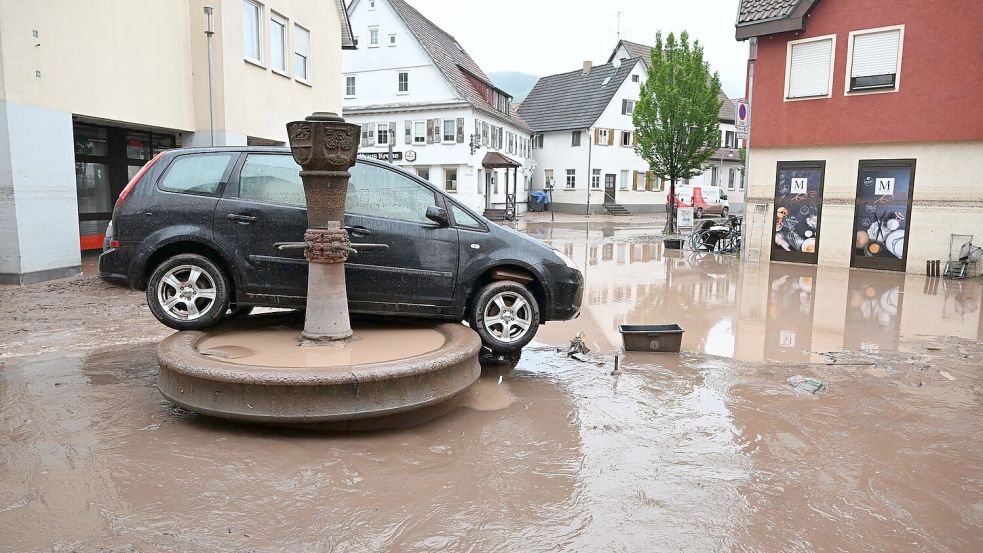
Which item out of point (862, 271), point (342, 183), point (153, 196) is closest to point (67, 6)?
point (153, 196)

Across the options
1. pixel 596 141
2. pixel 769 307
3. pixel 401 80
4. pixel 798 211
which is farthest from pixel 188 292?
pixel 596 141

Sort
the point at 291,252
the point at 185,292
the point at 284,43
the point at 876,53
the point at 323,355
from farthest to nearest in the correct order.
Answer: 1. the point at 284,43
2. the point at 876,53
3. the point at 291,252
4. the point at 185,292
5. the point at 323,355

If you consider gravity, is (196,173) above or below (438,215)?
above

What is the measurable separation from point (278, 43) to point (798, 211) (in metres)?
14.4

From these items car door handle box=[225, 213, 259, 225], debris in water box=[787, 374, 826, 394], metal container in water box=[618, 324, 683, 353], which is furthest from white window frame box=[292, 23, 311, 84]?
debris in water box=[787, 374, 826, 394]

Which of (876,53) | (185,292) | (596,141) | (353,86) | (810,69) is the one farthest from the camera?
(596,141)

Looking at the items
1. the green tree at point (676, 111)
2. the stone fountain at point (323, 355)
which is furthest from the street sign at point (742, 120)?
the stone fountain at point (323, 355)

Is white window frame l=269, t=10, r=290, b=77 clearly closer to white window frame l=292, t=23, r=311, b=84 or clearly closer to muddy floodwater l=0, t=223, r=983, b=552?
white window frame l=292, t=23, r=311, b=84

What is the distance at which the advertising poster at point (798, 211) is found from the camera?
17328mm

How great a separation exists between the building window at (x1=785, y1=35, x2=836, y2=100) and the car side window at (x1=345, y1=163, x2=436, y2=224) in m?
14.3

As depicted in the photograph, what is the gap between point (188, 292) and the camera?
20.0ft

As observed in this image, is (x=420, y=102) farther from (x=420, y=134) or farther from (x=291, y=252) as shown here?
(x=291, y=252)

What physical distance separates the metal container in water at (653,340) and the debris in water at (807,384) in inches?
54.4

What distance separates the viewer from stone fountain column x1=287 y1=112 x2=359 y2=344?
5.61 meters
